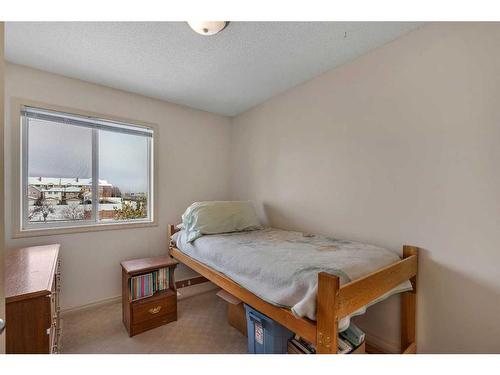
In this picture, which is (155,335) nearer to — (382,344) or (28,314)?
(28,314)

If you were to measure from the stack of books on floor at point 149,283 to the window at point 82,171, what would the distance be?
76 centimetres

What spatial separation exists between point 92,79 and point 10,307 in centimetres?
210

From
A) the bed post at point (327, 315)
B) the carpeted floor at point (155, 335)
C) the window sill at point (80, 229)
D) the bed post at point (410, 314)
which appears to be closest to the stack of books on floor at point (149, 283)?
the carpeted floor at point (155, 335)

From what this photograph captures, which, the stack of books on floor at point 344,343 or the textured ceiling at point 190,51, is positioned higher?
the textured ceiling at point 190,51

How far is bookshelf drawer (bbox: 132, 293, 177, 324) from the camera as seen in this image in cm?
192

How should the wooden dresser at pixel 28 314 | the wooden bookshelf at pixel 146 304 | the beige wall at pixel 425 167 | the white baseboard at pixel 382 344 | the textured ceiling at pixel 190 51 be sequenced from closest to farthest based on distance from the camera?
the wooden dresser at pixel 28 314 < the beige wall at pixel 425 167 < the textured ceiling at pixel 190 51 < the white baseboard at pixel 382 344 < the wooden bookshelf at pixel 146 304

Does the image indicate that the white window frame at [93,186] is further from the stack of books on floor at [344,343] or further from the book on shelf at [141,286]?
the stack of books on floor at [344,343]

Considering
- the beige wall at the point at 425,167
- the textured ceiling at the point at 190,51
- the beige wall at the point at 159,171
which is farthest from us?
the beige wall at the point at 159,171

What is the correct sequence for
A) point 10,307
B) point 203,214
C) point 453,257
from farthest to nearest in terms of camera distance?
point 203,214, point 453,257, point 10,307

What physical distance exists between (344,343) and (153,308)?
5.18ft

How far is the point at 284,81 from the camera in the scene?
7.51ft

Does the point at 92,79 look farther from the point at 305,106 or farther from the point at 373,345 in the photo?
the point at 373,345

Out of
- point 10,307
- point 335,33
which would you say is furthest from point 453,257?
point 10,307

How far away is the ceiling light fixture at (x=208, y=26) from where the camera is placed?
144 centimetres
